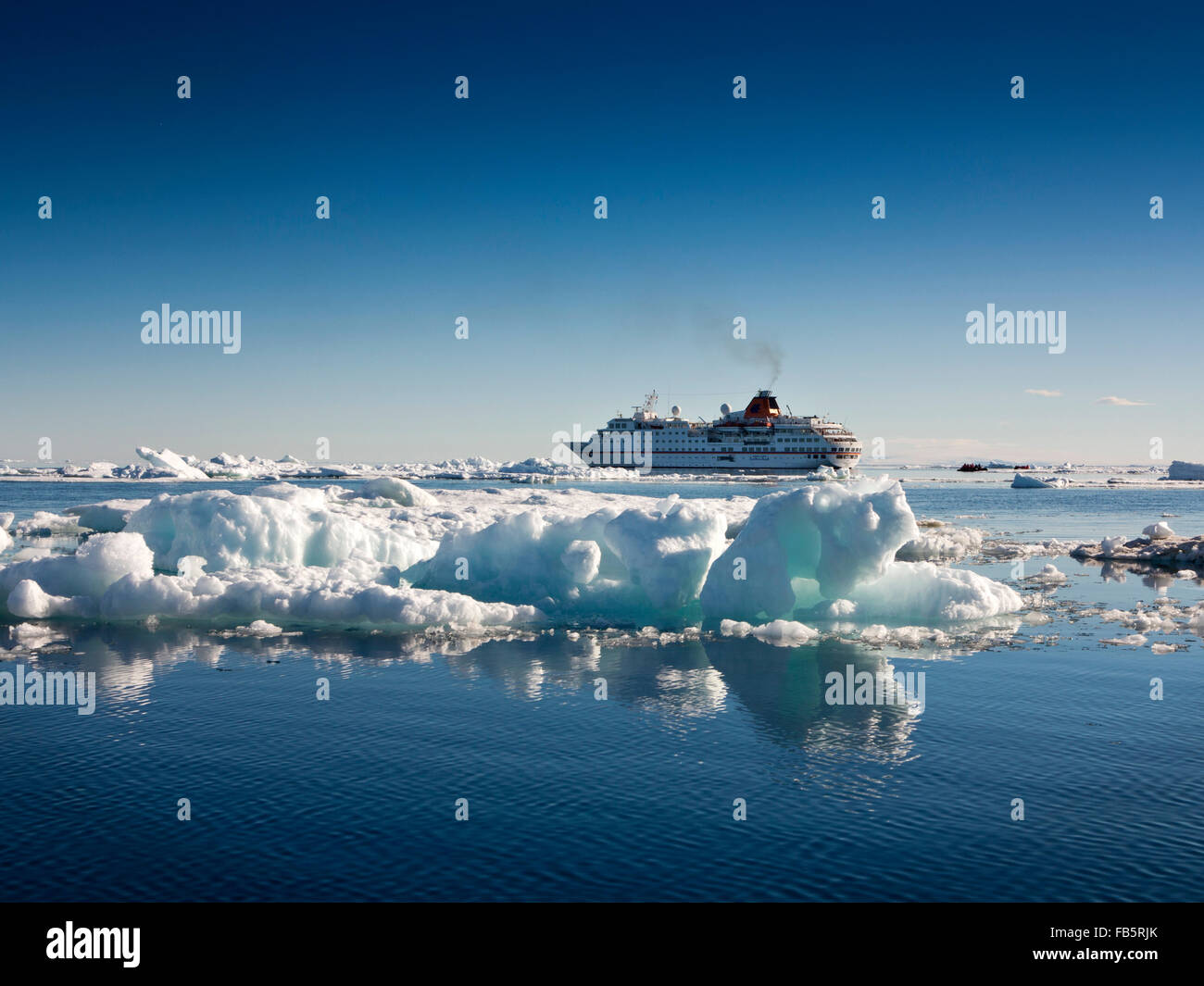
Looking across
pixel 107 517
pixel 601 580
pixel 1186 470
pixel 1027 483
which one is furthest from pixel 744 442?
pixel 601 580

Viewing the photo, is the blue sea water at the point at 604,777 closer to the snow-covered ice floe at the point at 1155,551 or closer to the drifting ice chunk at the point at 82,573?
the drifting ice chunk at the point at 82,573

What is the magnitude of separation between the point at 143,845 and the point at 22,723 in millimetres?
4718

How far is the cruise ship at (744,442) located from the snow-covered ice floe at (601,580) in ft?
286

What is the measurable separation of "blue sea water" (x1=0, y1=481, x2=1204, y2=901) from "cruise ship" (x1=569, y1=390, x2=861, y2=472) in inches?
3561

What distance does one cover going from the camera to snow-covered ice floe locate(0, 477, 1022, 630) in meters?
16.6

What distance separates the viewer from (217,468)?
3947 inches

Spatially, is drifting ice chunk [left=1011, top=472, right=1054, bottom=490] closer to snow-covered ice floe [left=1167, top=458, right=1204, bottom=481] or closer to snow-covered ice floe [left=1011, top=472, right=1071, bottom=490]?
snow-covered ice floe [left=1011, top=472, right=1071, bottom=490]

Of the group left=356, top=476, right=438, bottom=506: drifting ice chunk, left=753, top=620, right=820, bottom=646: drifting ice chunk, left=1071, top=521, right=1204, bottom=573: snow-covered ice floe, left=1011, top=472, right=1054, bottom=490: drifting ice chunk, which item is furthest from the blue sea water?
left=1011, top=472, right=1054, bottom=490: drifting ice chunk

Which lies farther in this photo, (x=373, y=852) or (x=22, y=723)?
(x=22, y=723)

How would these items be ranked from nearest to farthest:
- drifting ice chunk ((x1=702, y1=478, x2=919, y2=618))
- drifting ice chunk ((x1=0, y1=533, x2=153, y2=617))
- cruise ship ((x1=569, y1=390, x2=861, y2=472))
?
drifting ice chunk ((x1=702, y1=478, x2=919, y2=618))
drifting ice chunk ((x1=0, y1=533, x2=153, y2=617))
cruise ship ((x1=569, y1=390, x2=861, y2=472))

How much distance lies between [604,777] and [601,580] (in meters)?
9.39

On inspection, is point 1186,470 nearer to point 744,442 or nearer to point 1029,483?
point 1029,483
